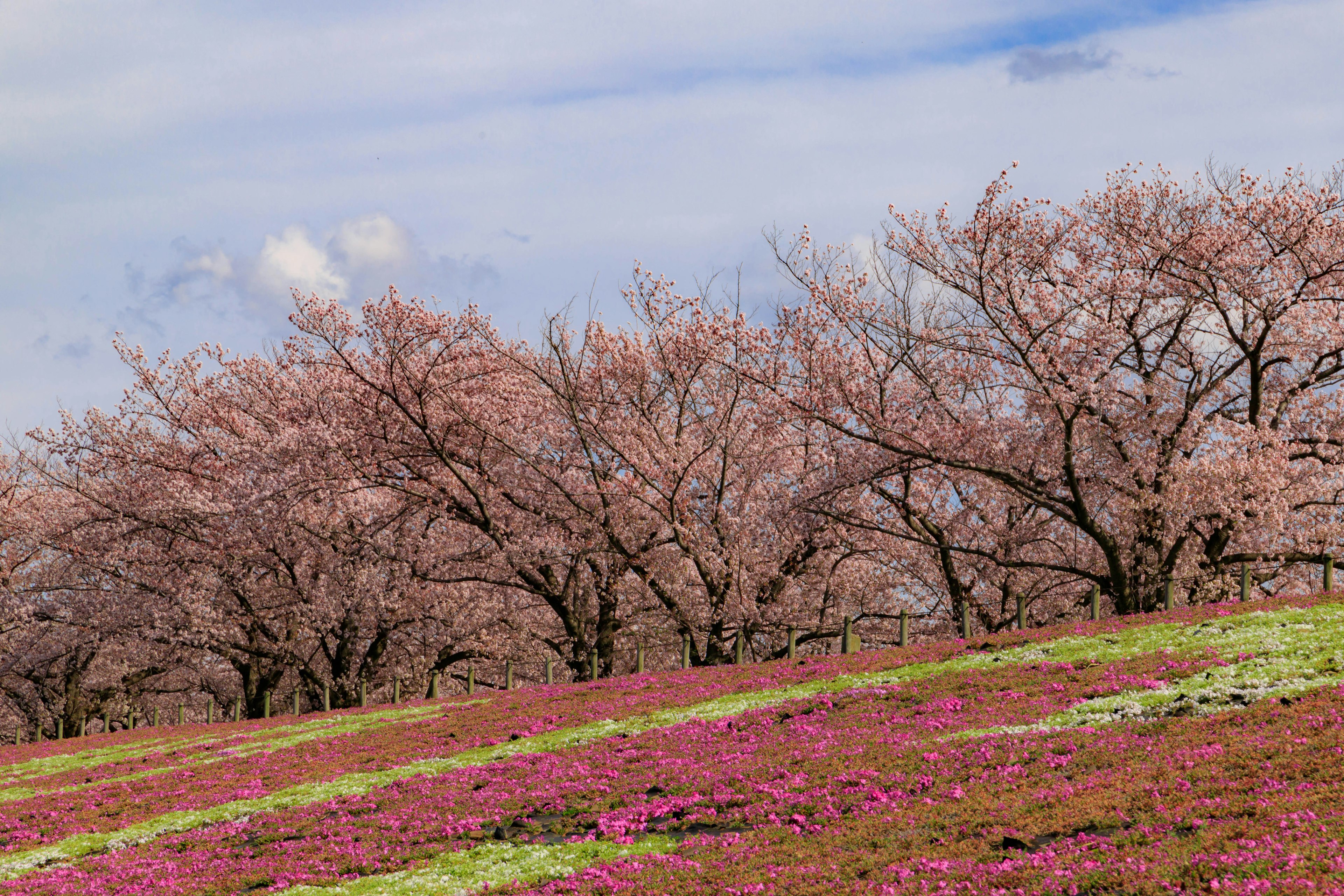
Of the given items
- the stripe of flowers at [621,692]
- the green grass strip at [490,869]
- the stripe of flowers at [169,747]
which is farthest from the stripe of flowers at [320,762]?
the green grass strip at [490,869]

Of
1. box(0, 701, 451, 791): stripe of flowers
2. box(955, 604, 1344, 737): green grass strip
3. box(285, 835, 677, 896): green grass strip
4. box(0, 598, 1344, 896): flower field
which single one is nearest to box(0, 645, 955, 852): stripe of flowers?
box(0, 598, 1344, 896): flower field

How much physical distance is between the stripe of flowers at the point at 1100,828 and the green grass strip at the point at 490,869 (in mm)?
570

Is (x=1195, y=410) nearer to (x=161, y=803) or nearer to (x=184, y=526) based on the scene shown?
(x=161, y=803)

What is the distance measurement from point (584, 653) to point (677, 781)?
23.7m

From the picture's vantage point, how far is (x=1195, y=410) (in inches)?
1273

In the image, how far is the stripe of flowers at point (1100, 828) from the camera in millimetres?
9055

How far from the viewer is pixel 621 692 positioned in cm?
2964

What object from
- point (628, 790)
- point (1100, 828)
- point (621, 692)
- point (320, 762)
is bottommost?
point (320, 762)

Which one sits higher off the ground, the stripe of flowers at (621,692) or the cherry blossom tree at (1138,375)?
the cherry blossom tree at (1138,375)

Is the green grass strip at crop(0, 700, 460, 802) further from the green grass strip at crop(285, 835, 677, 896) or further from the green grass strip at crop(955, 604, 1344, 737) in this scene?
the green grass strip at crop(955, 604, 1344, 737)

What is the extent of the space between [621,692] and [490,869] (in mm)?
17131

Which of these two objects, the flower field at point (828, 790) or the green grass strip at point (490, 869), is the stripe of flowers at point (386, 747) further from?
the green grass strip at point (490, 869)

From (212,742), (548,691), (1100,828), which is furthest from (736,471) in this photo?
(1100,828)

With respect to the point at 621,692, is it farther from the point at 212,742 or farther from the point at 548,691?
the point at 212,742
